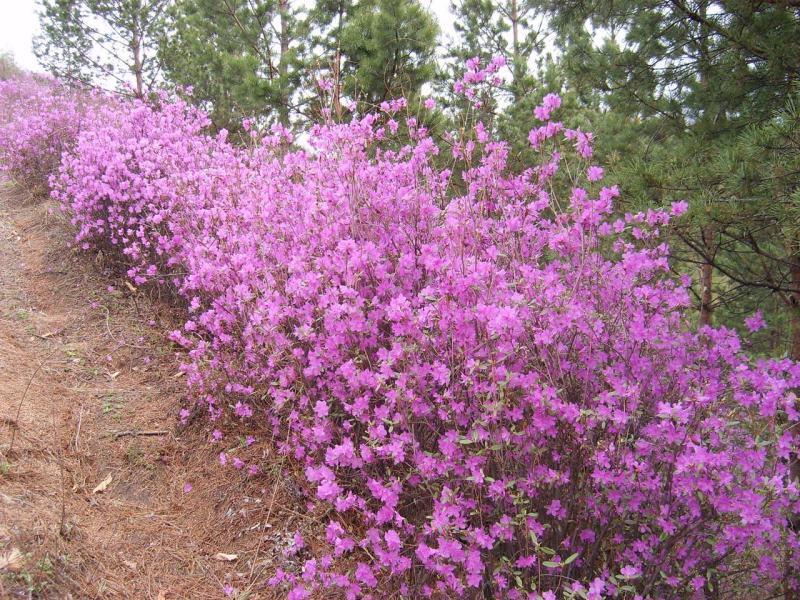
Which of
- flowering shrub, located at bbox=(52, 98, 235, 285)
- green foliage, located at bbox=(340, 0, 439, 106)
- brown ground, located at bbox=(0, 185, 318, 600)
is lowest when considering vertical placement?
brown ground, located at bbox=(0, 185, 318, 600)

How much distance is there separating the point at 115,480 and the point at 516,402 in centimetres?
262

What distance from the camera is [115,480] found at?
11.1 ft

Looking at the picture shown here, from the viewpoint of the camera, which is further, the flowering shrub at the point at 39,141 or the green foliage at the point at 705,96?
the flowering shrub at the point at 39,141

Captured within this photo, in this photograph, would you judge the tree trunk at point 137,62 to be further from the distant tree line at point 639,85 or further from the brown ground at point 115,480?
the brown ground at point 115,480

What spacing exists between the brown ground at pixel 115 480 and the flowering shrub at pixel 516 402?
0.45m

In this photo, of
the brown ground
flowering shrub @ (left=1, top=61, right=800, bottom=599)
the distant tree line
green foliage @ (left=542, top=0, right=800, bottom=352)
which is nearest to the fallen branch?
the brown ground

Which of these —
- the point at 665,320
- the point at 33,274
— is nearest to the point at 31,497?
the point at 665,320

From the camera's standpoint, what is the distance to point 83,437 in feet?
12.0

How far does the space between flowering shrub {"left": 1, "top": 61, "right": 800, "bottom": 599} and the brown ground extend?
0.45m

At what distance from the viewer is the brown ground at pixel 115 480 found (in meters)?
2.60

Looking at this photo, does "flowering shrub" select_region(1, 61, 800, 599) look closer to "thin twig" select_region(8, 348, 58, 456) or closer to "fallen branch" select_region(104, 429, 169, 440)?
"fallen branch" select_region(104, 429, 169, 440)

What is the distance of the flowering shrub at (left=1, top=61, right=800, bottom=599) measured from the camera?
6.59ft

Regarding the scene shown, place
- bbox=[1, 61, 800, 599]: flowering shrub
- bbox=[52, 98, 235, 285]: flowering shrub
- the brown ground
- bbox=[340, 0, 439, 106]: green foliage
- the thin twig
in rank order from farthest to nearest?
bbox=[340, 0, 439, 106]: green foliage < bbox=[52, 98, 235, 285]: flowering shrub < the thin twig < the brown ground < bbox=[1, 61, 800, 599]: flowering shrub

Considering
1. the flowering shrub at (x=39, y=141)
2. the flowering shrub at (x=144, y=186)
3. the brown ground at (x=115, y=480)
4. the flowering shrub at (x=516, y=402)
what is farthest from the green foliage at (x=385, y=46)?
the flowering shrub at (x=39, y=141)
